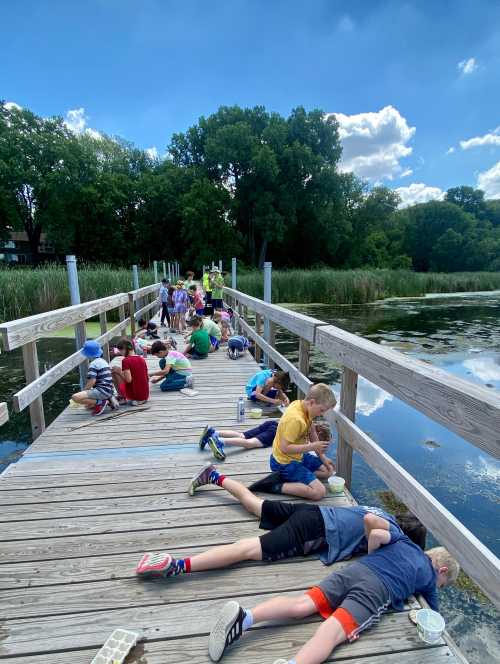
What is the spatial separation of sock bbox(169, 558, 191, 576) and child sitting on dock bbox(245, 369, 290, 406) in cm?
211

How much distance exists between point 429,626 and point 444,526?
39 cm

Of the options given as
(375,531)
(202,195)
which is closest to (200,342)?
(375,531)

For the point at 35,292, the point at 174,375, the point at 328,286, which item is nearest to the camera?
the point at 174,375

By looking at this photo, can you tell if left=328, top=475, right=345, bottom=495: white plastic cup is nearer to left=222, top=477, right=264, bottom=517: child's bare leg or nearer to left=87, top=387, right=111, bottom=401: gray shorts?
left=222, top=477, right=264, bottom=517: child's bare leg

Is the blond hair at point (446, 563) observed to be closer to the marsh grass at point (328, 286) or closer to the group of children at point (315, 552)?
the group of children at point (315, 552)

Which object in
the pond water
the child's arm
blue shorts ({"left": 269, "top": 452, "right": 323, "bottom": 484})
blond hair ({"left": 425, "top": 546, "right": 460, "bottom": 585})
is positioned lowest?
the pond water

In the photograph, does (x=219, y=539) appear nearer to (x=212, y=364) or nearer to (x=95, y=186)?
(x=212, y=364)

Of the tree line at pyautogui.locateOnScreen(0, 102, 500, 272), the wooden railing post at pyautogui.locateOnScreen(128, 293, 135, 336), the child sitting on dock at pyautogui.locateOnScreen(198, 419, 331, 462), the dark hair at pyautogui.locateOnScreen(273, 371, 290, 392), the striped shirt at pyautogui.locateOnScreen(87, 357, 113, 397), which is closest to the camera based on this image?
the child sitting on dock at pyautogui.locateOnScreen(198, 419, 331, 462)

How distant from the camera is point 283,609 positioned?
4.77 feet

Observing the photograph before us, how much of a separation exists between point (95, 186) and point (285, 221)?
60.2 ft

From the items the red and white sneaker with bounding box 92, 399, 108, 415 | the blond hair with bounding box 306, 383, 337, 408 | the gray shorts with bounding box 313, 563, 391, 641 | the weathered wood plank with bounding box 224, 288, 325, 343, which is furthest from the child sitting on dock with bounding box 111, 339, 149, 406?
the gray shorts with bounding box 313, 563, 391, 641

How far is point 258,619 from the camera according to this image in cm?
143

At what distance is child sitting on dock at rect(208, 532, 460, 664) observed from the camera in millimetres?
1344

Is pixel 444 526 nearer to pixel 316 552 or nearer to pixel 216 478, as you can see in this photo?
pixel 316 552
